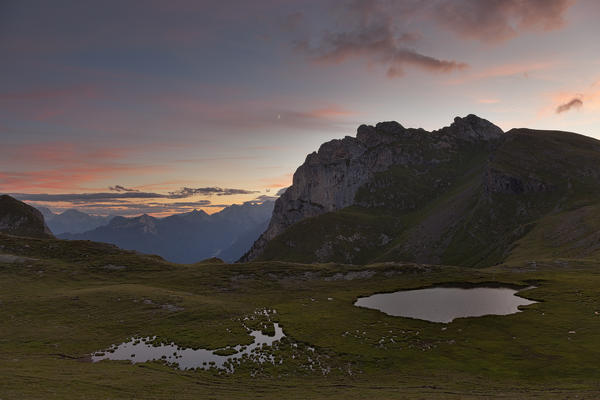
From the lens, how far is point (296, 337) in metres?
63.9

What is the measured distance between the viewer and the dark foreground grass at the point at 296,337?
136 ft

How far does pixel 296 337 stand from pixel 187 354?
20303 millimetres

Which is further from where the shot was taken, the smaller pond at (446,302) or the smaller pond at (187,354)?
the smaller pond at (446,302)

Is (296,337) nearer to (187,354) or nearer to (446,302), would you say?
(187,354)

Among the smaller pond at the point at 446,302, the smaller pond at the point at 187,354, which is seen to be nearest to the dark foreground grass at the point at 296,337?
the smaller pond at the point at 187,354

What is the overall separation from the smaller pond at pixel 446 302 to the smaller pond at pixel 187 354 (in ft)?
128

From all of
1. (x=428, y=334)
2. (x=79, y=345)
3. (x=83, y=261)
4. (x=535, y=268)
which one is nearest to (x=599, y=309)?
(x=428, y=334)

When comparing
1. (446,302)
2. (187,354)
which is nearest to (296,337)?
(187,354)

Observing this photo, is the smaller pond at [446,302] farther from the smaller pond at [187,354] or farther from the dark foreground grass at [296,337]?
the smaller pond at [187,354]

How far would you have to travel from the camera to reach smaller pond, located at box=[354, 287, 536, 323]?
79.1 meters

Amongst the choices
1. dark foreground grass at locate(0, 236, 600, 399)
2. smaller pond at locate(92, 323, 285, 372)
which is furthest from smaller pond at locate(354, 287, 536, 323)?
smaller pond at locate(92, 323, 285, 372)

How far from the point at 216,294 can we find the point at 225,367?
57570 mm

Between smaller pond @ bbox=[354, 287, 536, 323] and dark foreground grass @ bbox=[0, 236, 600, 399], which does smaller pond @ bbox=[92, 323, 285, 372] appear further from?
smaller pond @ bbox=[354, 287, 536, 323]

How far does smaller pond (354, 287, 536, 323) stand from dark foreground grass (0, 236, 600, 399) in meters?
4.48
